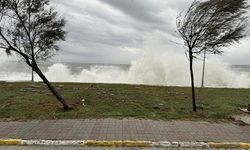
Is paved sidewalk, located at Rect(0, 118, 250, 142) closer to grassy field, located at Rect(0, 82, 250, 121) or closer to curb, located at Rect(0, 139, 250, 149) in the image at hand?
curb, located at Rect(0, 139, 250, 149)

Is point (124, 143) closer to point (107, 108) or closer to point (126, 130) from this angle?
point (126, 130)

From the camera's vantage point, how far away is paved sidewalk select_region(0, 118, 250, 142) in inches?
305

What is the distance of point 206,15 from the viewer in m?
10.7

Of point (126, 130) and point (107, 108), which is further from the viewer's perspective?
point (107, 108)

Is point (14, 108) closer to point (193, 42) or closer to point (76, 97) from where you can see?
point (76, 97)

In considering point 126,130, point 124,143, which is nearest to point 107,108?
point 126,130

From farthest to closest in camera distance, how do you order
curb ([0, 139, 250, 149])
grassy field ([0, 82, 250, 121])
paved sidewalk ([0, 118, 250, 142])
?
grassy field ([0, 82, 250, 121]) → paved sidewalk ([0, 118, 250, 142]) → curb ([0, 139, 250, 149])

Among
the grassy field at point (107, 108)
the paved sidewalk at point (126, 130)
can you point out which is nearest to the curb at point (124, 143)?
the paved sidewalk at point (126, 130)

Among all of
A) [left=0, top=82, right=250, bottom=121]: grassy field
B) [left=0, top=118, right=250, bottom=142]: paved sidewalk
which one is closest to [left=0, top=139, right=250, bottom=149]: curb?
[left=0, top=118, right=250, bottom=142]: paved sidewalk

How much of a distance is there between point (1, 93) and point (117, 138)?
9.48 meters

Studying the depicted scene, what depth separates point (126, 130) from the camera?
8.34 meters

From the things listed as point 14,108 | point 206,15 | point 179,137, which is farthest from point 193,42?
point 14,108

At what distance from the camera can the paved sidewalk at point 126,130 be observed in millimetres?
7734

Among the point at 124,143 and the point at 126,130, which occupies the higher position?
the point at 126,130
